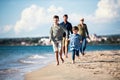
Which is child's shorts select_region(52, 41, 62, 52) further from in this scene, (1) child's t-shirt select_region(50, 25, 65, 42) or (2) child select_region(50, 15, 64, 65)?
(1) child's t-shirt select_region(50, 25, 65, 42)

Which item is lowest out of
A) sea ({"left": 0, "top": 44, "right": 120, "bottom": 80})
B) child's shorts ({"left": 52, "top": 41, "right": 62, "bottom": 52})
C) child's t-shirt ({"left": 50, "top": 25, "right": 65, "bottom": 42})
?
sea ({"left": 0, "top": 44, "right": 120, "bottom": 80})

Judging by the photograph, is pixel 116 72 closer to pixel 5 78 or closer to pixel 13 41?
pixel 5 78

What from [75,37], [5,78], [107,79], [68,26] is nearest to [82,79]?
[107,79]

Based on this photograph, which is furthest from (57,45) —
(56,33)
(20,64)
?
(20,64)

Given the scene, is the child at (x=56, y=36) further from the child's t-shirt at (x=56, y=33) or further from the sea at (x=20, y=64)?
the sea at (x=20, y=64)

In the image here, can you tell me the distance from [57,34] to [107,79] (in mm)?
3413

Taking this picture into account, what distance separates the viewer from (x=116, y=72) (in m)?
7.55

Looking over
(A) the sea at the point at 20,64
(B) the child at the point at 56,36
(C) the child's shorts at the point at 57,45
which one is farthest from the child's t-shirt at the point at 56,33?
(A) the sea at the point at 20,64

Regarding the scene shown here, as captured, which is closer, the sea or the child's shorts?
the sea

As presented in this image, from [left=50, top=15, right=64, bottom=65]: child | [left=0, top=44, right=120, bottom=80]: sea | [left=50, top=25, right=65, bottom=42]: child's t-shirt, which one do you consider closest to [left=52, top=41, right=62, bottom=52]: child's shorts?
[left=50, top=15, right=64, bottom=65]: child

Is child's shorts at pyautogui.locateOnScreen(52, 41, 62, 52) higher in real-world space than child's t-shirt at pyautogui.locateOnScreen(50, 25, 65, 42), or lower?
lower

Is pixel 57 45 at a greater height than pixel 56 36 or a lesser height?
lesser

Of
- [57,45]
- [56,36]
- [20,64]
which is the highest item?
[56,36]

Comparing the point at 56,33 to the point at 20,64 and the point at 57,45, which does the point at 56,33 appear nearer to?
the point at 57,45
